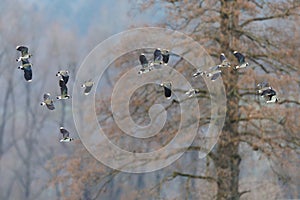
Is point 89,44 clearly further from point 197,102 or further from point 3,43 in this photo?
point 197,102

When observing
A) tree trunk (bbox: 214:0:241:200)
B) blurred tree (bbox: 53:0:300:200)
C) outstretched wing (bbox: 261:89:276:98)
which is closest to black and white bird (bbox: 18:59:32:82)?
outstretched wing (bbox: 261:89:276:98)

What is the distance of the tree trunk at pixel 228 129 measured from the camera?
22.7ft

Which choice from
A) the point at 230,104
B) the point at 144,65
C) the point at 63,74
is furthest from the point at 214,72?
the point at 230,104

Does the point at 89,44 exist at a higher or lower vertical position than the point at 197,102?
higher

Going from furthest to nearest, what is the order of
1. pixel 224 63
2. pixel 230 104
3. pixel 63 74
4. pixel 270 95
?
pixel 230 104 < pixel 224 63 < pixel 270 95 < pixel 63 74

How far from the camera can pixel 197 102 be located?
7.30 m

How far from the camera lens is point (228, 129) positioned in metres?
7.05

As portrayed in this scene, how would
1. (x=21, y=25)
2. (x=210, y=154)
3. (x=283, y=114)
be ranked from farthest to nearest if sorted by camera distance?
(x=21, y=25) < (x=210, y=154) < (x=283, y=114)

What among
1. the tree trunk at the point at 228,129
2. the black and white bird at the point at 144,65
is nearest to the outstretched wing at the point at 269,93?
the black and white bird at the point at 144,65

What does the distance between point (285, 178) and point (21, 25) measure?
10911 mm

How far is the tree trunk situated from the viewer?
6922mm

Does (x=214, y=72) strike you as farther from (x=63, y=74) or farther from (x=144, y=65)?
(x=63, y=74)

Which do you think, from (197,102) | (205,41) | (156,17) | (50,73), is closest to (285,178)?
(197,102)

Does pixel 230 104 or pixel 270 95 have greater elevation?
pixel 230 104
